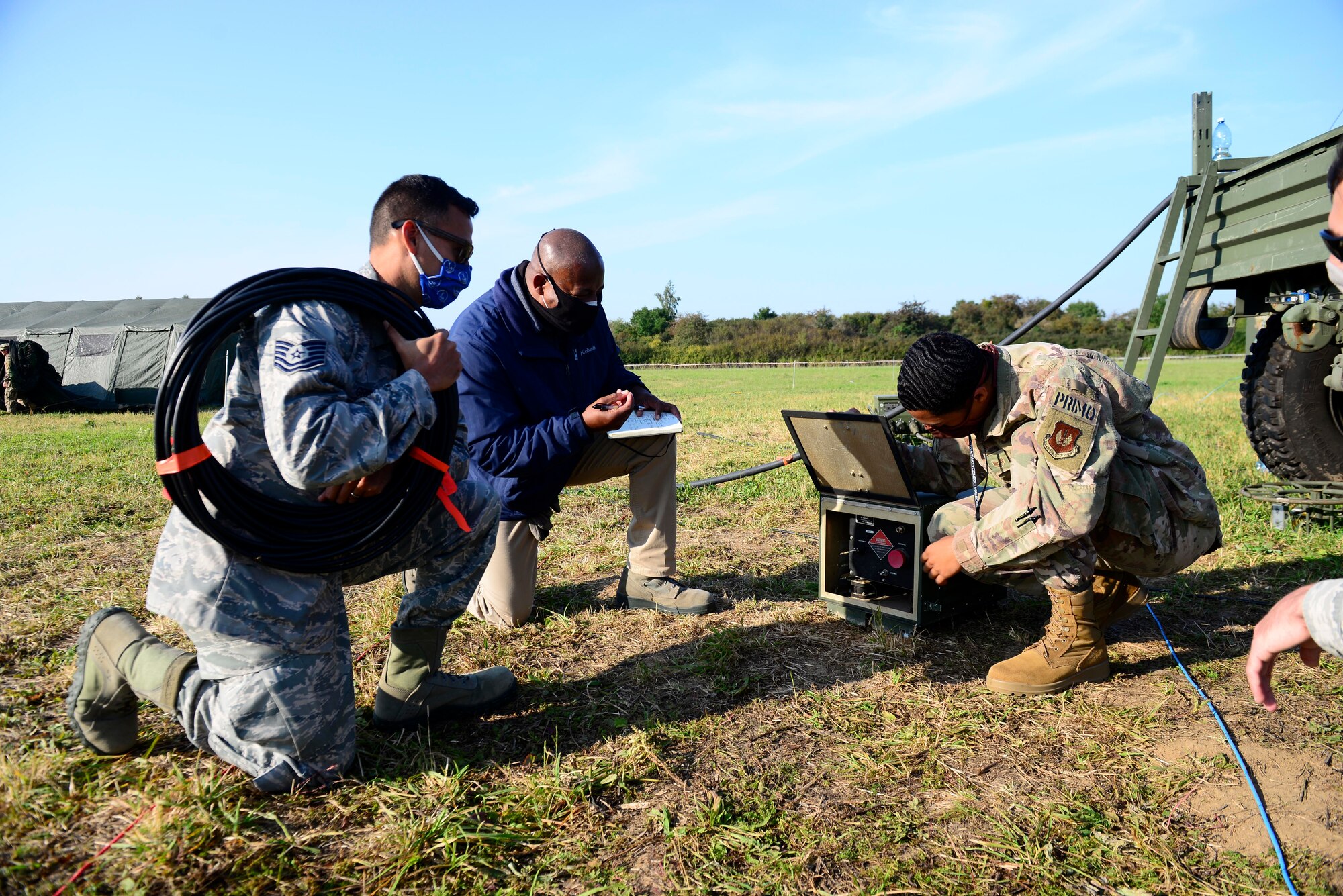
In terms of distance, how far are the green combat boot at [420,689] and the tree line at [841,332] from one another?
49310 mm

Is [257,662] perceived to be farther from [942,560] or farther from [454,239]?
[942,560]

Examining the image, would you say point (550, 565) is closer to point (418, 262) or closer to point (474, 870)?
point (418, 262)

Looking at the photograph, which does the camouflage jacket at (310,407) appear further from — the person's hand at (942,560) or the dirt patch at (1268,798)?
the dirt patch at (1268,798)

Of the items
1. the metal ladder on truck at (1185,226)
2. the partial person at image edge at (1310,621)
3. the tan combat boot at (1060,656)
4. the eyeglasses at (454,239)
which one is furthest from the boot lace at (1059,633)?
the metal ladder on truck at (1185,226)

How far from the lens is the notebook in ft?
12.4

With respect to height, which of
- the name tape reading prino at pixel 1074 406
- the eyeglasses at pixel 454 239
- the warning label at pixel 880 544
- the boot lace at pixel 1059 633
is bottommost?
the boot lace at pixel 1059 633

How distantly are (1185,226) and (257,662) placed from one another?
22.4 ft

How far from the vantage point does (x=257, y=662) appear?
7.73ft

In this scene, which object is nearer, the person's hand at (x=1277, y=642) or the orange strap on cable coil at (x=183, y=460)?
the person's hand at (x=1277, y=642)

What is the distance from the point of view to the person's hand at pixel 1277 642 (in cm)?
166

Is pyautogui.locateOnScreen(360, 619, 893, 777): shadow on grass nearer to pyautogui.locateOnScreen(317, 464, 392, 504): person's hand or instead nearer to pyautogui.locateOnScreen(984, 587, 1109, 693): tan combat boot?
pyautogui.locateOnScreen(984, 587, 1109, 693): tan combat boot

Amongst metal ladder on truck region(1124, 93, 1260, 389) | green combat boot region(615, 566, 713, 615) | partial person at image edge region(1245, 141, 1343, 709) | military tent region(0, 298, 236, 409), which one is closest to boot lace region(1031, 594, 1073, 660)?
partial person at image edge region(1245, 141, 1343, 709)

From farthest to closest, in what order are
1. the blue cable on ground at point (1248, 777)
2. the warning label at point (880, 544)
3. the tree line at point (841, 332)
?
the tree line at point (841, 332) < the warning label at point (880, 544) < the blue cable on ground at point (1248, 777)

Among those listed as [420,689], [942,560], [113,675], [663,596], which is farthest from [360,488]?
[942,560]
